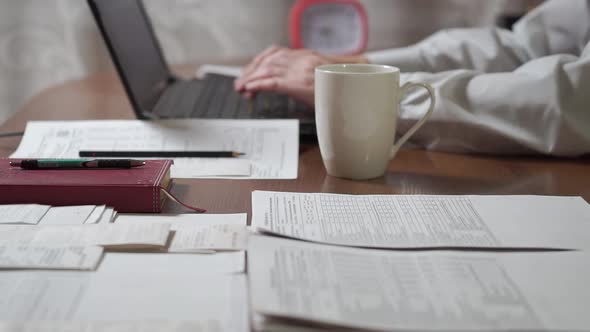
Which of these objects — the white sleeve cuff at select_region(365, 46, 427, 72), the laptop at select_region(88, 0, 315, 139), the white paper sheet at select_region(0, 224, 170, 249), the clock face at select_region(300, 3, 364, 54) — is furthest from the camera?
the clock face at select_region(300, 3, 364, 54)

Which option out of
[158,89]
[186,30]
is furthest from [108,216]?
[186,30]

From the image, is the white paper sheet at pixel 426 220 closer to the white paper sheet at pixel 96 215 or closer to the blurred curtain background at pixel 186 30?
the white paper sheet at pixel 96 215

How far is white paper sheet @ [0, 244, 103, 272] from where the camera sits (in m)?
0.45

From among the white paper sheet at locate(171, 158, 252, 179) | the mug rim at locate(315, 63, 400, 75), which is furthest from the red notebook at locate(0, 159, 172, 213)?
the mug rim at locate(315, 63, 400, 75)

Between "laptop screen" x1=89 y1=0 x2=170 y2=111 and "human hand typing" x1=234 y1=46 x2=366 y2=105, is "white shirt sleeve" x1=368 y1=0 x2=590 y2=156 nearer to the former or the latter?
"human hand typing" x1=234 y1=46 x2=366 y2=105

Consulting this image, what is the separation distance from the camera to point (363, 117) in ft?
2.18

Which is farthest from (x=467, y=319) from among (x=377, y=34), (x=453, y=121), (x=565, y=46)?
(x=377, y=34)

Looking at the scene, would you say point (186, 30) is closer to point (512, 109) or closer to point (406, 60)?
point (406, 60)

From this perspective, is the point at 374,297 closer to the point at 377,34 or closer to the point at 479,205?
the point at 479,205

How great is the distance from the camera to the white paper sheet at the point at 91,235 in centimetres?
49

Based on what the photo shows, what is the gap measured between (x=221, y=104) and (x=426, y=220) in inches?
20.9

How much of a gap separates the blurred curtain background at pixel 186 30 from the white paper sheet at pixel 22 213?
4.65 feet

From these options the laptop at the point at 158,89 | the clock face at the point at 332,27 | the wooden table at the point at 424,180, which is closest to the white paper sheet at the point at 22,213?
the wooden table at the point at 424,180

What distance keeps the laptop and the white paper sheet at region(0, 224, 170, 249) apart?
0.36 meters
